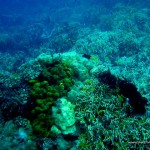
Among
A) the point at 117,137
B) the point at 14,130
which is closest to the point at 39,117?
the point at 14,130

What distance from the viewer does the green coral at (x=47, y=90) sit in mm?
5207

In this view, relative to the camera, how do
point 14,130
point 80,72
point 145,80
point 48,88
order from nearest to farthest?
point 14,130 < point 48,88 < point 80,72 < point 145,80

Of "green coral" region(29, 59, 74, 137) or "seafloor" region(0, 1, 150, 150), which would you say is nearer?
"seafloor" region(0, 1, 150, 150)

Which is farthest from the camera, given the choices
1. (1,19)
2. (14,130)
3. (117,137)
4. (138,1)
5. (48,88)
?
(1,19)

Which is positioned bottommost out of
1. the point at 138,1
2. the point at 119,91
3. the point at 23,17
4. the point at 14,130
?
the point at 23,17

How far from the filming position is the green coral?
17.1ft

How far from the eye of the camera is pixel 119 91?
5758mm

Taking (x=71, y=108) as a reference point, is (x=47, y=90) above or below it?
above

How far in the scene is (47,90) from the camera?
5.72 m

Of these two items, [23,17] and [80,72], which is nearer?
[80,72]

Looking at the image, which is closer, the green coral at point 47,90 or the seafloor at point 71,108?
the seafloor at point 71,108

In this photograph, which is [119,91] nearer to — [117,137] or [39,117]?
[117,137]

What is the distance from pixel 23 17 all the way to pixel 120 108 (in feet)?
135

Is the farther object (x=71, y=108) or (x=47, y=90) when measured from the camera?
(x=47, y=90)
